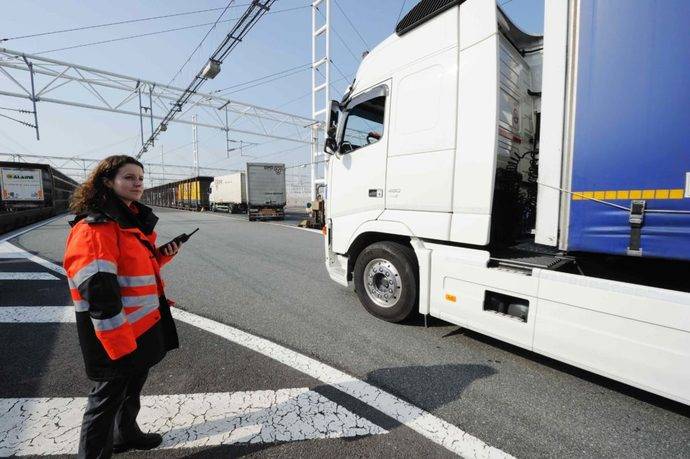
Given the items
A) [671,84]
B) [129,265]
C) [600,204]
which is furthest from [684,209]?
[129,265]

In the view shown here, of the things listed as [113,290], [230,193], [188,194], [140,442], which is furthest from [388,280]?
[188,194]

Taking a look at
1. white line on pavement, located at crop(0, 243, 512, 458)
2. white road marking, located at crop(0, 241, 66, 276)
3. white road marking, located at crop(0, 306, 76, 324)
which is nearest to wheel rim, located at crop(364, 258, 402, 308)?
white line on pavement, located at crop(0, 243, 512, 458)

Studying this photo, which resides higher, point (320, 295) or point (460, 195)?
point (460, 195)

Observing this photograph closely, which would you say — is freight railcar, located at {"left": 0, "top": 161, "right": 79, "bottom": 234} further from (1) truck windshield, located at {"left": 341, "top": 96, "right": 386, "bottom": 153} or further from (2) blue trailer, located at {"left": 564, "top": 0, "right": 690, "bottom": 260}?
(2) blue trailer, located at {"left": 564, "top": 0, "right": 690, "bottom": 260}

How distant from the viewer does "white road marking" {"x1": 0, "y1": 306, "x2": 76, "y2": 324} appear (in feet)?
12.3

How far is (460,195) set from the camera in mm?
3023

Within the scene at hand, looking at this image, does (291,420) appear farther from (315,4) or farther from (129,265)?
(315,4)

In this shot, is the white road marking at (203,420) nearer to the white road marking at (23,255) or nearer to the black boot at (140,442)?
the black boot at (140,442)

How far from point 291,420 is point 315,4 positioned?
24.3 m

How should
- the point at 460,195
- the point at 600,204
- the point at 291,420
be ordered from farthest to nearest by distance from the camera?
the point at 460,195 → the point at 600,204 → the point at 291,420

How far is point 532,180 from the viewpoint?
12.0 feet

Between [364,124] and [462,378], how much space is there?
2.98 m

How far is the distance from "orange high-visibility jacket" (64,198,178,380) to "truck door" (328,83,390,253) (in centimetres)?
251

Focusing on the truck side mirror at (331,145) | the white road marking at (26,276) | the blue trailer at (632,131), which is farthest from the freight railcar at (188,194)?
the blue trailer at (632,131)
